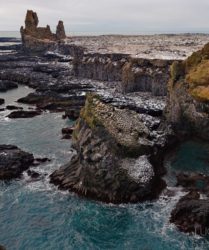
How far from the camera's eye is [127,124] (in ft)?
188

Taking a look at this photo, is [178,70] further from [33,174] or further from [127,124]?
[33,174]

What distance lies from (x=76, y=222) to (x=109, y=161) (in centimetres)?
949

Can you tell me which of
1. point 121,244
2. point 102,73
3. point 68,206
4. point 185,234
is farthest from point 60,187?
point 102,73

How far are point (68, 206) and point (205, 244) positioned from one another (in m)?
16.3

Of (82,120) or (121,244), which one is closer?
(121,244)

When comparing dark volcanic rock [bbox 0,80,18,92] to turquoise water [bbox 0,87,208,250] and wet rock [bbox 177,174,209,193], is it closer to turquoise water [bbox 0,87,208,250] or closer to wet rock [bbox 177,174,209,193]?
turquoise water [bbox 0,87,208,250]

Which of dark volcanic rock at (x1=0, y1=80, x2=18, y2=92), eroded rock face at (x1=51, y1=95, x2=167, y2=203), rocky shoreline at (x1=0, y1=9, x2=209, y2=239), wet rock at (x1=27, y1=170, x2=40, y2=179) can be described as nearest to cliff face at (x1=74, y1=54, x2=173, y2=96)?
rocky shoreline at (x1=0, y1=9, x2=209, y2=239)

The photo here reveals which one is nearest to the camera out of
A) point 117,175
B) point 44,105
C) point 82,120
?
point 117,175

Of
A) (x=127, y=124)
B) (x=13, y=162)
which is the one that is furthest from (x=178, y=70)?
(x=13, y=162)

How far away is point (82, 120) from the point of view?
5859 centimetres

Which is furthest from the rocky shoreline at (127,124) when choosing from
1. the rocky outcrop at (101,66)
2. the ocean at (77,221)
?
the ocean at (77,221)

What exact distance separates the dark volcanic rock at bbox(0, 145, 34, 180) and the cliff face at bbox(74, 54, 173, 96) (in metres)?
47.3

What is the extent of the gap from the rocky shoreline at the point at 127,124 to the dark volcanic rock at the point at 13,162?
0.44 feet

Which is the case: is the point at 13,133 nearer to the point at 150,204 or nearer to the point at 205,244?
the point at 150,204
